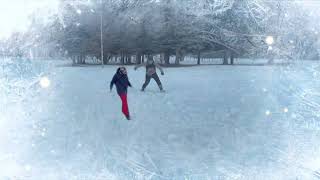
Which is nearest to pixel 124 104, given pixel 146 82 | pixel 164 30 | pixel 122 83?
pixel 122 83

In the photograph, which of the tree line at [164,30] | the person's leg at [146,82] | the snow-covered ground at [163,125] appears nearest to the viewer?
the snow-covered ground at [163,125]

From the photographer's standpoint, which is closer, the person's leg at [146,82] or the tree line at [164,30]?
the tree line at [164,30]

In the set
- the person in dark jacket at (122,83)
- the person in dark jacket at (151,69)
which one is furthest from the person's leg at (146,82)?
the person in dark jacket at (122,83)

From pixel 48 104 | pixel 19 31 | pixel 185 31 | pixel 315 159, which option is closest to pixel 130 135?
pixel 48 104

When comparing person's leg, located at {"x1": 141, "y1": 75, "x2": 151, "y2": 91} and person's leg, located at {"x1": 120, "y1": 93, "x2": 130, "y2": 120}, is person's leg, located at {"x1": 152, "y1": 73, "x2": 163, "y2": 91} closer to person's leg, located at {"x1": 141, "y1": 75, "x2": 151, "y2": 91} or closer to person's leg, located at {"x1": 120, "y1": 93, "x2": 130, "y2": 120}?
person's leg, located at {"x1": 141, "y1": 75, "x2": 151, "y2": 91}

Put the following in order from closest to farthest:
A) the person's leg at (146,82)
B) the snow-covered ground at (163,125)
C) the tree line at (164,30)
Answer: the snow-covered ground at (163,125)
the tree line at (164,30)
the person's leg at (146,82)

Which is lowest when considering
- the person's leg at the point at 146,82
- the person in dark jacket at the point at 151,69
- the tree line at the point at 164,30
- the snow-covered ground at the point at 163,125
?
the snow-covered ground at the point at 163,125

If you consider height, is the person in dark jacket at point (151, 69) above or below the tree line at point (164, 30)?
below

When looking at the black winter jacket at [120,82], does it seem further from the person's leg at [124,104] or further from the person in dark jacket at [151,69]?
the person in dark jacket at [151,69]

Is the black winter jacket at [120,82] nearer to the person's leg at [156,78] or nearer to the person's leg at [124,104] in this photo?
the person's leg at [124,104]

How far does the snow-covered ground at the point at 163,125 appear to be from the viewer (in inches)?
160

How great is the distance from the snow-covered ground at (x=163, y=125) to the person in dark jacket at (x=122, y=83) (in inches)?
2.9

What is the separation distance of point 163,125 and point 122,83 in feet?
2.35

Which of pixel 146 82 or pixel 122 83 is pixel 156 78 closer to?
pixel 146 82
